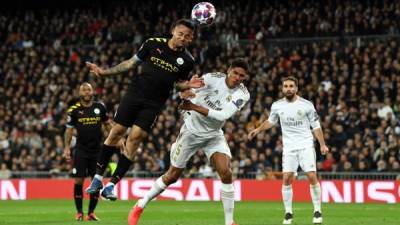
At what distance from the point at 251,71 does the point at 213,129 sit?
62.9 feet

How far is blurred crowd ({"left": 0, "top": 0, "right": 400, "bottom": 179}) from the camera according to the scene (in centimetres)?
2777

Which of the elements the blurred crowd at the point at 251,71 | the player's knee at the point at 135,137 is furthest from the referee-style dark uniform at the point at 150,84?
the blurred crowd at the point at 251,71

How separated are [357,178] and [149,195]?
1400cm

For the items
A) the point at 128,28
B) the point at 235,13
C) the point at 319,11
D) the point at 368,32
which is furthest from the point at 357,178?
the point at 128,28

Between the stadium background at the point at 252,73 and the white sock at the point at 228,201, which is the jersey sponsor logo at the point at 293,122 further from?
the stadium background at the point at 252,73

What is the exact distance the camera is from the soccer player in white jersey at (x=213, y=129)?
42.5 ft

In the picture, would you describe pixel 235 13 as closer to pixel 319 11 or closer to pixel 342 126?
pixel 319 11

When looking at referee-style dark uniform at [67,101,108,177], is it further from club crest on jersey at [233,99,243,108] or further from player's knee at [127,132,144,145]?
club crest on jersey at [233,99,243,108]

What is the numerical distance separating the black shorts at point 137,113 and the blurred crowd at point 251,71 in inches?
562

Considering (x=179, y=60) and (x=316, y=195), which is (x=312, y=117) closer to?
(x=316, y=195)

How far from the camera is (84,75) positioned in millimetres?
35531

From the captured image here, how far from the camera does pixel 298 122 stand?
16484mm

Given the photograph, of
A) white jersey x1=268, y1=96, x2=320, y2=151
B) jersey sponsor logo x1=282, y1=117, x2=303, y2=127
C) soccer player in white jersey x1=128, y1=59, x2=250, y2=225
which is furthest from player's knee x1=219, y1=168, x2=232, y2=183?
jersey sponsor logo x1=282, y1=117, x2=303, y2=127

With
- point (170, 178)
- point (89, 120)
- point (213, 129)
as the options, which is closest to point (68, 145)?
point (89, 120)
